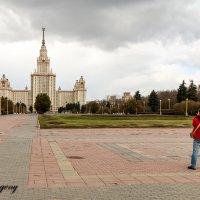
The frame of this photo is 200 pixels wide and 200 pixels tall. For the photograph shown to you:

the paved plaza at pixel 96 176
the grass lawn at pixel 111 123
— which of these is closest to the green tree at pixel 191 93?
the grass lawn at pixel 111 123

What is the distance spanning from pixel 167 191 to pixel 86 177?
7.22 ft

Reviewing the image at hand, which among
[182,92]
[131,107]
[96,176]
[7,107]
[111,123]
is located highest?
[182,92]

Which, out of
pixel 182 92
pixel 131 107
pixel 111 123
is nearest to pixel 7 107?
pixel 131 107

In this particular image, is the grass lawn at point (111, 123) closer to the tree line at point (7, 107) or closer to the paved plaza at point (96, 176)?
the paved plaza at point (96, 176)

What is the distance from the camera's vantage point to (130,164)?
1155 cm

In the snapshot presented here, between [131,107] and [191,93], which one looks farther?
[131,107]

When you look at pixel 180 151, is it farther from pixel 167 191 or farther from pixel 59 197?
pixel 59 197

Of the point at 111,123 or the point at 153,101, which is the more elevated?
the point at 153,101

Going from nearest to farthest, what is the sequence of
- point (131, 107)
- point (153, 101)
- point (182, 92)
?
1. point (182, 92)
2. point (131, 107)
3. point (153, 101)

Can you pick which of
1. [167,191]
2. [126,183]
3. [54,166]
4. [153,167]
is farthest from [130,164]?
[167,191]

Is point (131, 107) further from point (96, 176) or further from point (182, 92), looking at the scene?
point (96, 176)

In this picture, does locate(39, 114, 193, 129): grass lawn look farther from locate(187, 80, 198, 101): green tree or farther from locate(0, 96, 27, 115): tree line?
locate(0, 96, 27, 115): tree line

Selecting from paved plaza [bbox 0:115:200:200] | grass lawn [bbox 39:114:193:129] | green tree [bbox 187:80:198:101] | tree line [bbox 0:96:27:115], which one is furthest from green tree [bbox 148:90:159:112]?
paved plaza [bbox 0:115:200:200]

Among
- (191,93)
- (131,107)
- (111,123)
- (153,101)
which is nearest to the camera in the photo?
(111,123)
